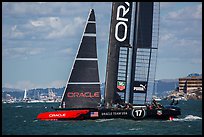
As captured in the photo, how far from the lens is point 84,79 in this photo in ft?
186

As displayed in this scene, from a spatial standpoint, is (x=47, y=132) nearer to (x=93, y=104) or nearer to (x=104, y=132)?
(x=104, y=132)

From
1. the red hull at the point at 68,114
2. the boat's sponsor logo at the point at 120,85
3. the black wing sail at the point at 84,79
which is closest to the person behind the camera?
the red hull at the point at 68,114

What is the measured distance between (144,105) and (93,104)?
14.8 feet

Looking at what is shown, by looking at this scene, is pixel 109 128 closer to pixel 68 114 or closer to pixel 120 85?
pixel 68 114

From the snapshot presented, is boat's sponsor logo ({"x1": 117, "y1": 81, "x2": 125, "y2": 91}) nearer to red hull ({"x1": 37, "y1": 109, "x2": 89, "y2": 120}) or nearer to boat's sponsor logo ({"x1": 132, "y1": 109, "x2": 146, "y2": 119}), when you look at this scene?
boat's sponsor logo ({"x1": 132, "y1": 109, "x2": 146, "y2": 119})

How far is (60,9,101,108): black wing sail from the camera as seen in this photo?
185 ft

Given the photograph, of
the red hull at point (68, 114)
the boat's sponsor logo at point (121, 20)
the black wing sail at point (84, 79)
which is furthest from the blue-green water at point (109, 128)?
the boat's sponsor logo at point (121, 20)

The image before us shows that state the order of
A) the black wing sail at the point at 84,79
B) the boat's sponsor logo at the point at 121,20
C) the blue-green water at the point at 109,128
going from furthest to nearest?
the boat's sponsor logo at the point at 121,20 → the black wing sail at the point at 84,79 → the blue-green water at the point at 109,128

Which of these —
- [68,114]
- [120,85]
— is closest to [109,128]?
[68,114]

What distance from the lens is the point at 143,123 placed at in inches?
2149

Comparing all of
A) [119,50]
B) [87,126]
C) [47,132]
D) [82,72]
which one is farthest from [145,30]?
[47,132]

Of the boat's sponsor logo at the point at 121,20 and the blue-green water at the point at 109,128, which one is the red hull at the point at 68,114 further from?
the boat's sponsor logo at the point at 121,20

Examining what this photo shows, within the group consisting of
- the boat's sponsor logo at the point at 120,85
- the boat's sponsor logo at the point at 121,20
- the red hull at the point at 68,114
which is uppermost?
the boat's sponsor logo at the point at 121,20

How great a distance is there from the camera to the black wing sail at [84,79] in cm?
5644
